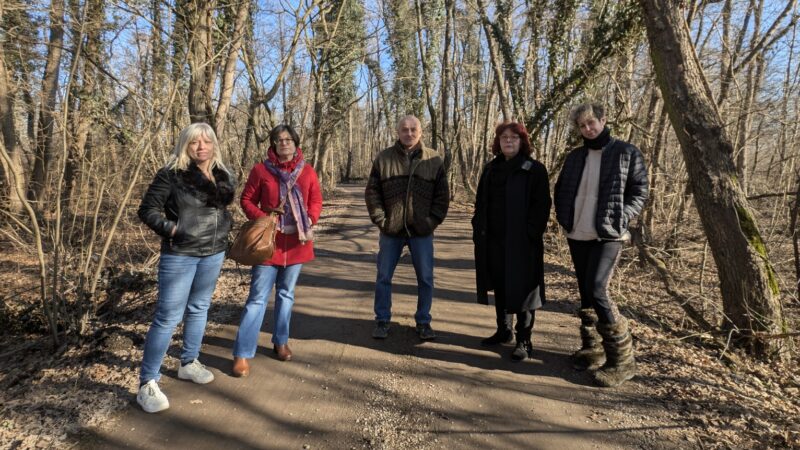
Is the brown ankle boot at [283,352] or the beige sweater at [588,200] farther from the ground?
the beige sweater at [588,200]

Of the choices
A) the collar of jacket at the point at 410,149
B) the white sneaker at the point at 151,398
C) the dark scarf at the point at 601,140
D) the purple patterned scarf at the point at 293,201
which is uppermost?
the dark scarf at the point at 601,140

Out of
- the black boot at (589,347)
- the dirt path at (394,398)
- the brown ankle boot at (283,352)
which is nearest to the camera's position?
the dirt path at (394,398)

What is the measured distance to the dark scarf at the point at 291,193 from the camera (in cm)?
353

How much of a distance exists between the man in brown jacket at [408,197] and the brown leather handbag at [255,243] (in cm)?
91

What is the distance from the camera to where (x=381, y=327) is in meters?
4.27

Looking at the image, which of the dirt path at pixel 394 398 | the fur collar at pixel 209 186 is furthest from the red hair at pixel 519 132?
the fur collar at pixel 209 186

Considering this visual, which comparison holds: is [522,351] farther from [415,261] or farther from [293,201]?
[293,201]

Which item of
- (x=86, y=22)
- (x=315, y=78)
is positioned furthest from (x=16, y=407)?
(x=315, y=78)

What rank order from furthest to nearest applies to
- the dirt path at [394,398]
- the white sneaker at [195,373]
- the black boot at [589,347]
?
the black boot at [589,347], the white sneaker at [195,373], the dirt path at [394,398]

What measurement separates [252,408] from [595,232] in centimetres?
280

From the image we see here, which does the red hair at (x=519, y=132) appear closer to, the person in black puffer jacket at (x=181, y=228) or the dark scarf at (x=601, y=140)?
the dark scarf at (x=601, y=140)

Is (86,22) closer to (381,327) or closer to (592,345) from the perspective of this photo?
(381,327)

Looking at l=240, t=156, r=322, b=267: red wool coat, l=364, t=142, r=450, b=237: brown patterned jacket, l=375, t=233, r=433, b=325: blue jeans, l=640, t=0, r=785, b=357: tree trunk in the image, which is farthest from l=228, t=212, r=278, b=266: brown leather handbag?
l=640, t=0, r=785, b=357: tree trunk

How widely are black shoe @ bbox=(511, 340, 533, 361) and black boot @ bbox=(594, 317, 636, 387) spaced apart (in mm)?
573
